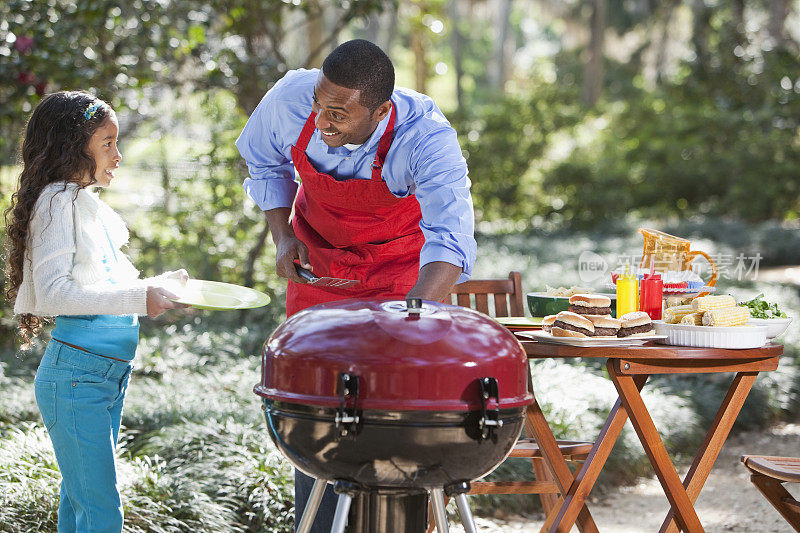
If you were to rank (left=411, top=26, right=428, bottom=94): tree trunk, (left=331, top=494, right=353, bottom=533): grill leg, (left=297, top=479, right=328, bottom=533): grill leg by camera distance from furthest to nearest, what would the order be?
(left=411, top=26, right=428, bottom=94): tree trunk, (left=297, top=479, right=328, bottom=533): grill leg, (left=331, top=494, right=353, bottom=533): grill leg

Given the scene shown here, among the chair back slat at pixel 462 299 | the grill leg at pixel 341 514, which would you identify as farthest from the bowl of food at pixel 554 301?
the grill leg at pixel 341 514

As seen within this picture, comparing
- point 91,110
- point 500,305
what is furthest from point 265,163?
point 500,305

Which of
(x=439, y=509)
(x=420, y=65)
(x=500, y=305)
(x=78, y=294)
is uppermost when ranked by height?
(x=420, y=65)

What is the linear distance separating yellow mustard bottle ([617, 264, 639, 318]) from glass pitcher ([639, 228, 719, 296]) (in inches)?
12.8

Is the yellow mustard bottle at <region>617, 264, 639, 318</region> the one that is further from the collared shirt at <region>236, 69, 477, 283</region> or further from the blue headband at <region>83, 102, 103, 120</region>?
the blue headband at <region>83, 102, 103, 120</region>

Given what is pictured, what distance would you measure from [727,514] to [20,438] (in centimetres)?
337

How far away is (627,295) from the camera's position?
124 inches

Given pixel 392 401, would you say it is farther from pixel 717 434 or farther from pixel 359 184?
pixel 717 434

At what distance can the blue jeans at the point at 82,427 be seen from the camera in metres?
2.75

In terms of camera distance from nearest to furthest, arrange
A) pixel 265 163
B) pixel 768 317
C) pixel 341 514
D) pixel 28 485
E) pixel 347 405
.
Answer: pixel 347 405
pixel 341 514
pixel 768 317
pixel 265 163
pixel 28 485

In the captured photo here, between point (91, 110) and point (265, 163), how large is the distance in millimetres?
686

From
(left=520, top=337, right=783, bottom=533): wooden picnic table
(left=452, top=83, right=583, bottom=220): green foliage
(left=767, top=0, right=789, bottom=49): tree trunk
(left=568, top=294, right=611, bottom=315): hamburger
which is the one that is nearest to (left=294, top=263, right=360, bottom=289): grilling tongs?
(left=520, top=337, right=783, bottom=533): wooden picnic table

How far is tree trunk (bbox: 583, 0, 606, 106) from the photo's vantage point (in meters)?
21.8

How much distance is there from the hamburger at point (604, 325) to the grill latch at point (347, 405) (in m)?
1.18
